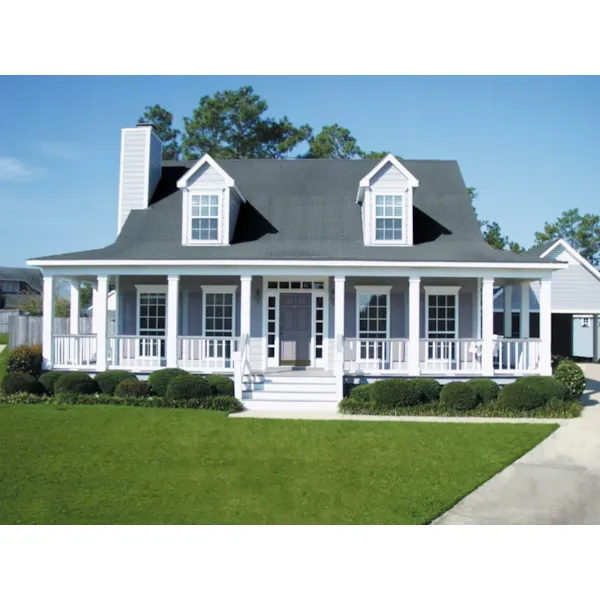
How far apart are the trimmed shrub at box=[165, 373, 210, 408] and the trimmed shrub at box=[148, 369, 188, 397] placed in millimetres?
326

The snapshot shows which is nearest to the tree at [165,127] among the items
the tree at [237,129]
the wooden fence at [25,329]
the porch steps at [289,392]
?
the tree at [237,129]

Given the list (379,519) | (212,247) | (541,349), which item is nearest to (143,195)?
(212,247)

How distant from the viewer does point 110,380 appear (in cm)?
1583

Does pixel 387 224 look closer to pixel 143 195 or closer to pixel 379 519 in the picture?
pixel 143 195

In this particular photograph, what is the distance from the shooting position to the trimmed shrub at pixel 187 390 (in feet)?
49.0

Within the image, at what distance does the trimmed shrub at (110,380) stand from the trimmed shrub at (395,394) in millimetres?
6301

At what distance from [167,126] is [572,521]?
3871 cm

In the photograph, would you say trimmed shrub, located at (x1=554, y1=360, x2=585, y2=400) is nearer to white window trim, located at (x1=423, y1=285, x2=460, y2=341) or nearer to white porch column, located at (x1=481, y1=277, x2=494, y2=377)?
white porch column, located at (x1=481, y1=277, x2=494, y2=377)

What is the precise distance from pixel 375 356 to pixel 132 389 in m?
6.28

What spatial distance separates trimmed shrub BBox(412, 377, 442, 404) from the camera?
15.0m

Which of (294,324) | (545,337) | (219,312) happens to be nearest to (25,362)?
(219,312)

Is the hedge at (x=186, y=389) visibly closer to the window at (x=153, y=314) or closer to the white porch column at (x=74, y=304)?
the window at (x=153, y=314)

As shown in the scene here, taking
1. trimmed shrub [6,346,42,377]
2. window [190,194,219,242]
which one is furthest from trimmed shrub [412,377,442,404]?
trimmed shrub [6,346,42,377]

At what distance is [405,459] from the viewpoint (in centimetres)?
1030
